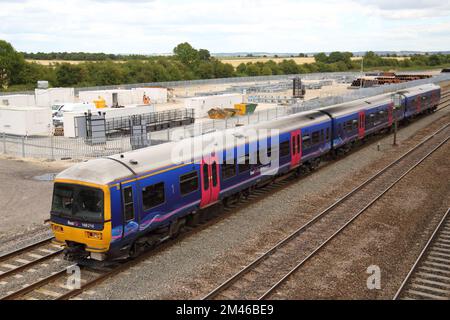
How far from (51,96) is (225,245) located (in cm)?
5143

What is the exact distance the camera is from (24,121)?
3881 centimetres

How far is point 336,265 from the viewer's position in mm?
14508

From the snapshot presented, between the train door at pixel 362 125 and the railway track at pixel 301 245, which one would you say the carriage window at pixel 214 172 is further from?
the train door at pixel 362 125

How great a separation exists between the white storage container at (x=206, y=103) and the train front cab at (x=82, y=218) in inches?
1551

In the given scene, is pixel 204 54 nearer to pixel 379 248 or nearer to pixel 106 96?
pixel 106 96

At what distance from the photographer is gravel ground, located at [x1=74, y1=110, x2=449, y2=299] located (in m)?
13.0

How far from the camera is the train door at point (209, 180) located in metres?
16.9

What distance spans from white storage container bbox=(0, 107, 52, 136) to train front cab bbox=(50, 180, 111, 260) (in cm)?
2774

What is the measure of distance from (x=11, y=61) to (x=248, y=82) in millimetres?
48349

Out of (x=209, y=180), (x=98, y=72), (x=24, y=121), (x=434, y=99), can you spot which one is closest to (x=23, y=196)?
(x=209, y=180)

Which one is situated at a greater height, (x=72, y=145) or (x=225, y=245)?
(x=72, y=145)

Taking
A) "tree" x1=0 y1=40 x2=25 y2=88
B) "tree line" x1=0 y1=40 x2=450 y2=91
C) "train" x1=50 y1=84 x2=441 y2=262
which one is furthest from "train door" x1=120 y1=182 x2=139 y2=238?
"tree" x1=0 y1=40 x2=25 y2=88

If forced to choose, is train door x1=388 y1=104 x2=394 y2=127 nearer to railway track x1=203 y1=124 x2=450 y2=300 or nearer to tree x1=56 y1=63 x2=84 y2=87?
railway track x1=203 y1=124 x2=450 y2=300
